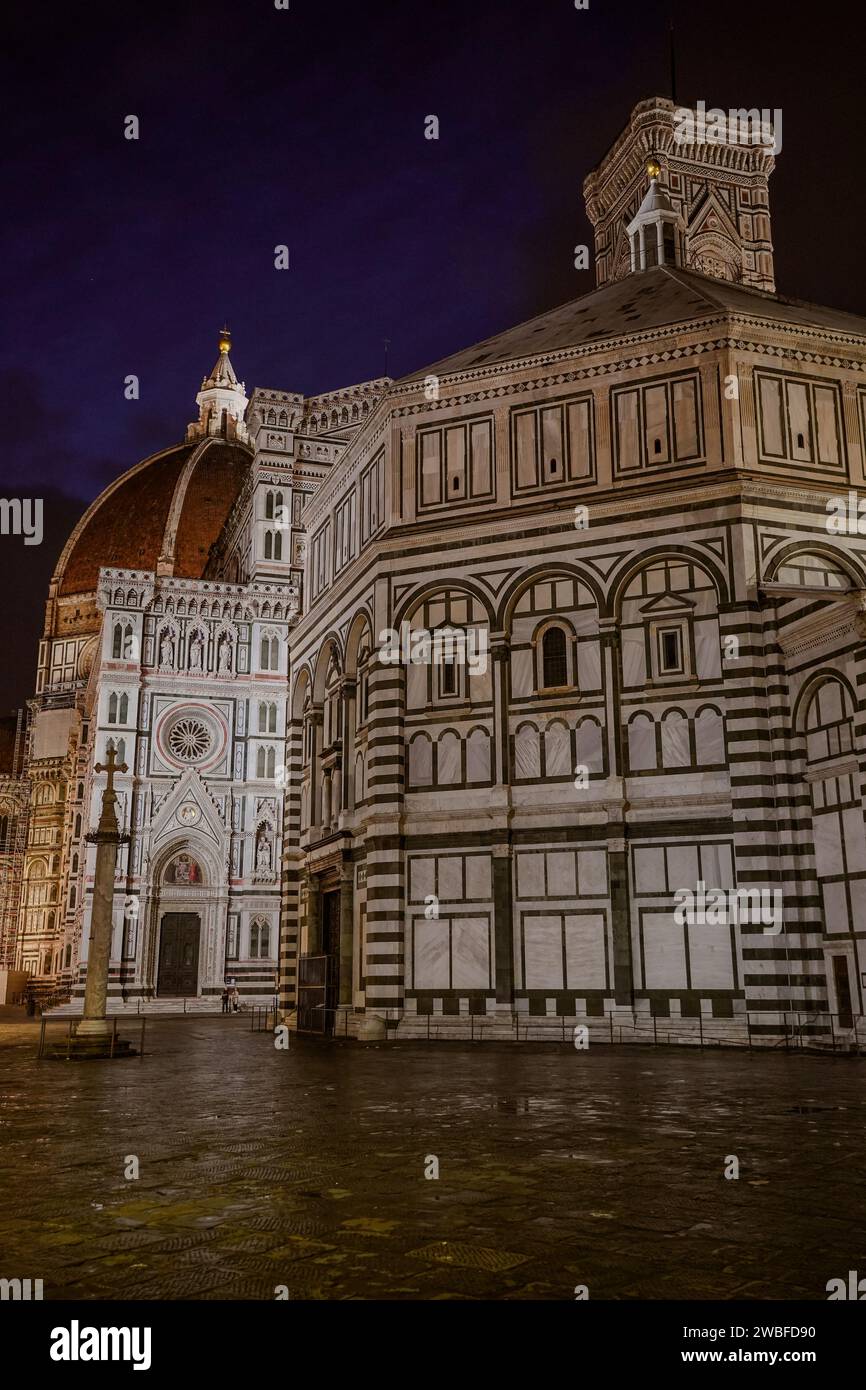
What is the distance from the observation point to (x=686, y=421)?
23.6 m

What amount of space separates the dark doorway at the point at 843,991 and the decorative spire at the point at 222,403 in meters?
87.8

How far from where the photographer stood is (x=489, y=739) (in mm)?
23844

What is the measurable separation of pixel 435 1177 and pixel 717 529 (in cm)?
1756

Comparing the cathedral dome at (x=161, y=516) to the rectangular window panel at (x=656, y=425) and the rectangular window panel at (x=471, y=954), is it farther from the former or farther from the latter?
the rectangular window panel at (x=471, y=954)

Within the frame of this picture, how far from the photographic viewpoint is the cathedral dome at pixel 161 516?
8250 cm

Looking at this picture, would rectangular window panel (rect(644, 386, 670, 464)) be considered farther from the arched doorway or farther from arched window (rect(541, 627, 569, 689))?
the arched doorway

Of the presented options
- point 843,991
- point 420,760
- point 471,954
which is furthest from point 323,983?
point 843,991

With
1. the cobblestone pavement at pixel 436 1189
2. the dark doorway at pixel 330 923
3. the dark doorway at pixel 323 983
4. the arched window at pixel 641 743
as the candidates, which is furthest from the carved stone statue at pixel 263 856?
the cobblestone pavement at pixel 436 1189

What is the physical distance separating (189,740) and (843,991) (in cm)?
3767

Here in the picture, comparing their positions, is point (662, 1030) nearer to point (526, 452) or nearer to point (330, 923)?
point (330, 923)

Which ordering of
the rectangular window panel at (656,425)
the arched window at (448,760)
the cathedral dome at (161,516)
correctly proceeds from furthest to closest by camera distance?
1. the cathedral dome at (161,516)
2. the arched window at (448,760)
3. the rectangular window panel at (656,425)

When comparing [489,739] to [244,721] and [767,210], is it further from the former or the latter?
[767,210]

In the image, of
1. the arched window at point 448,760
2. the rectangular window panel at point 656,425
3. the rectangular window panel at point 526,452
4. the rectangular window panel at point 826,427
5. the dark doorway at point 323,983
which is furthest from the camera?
the dark doorway at point 323,983

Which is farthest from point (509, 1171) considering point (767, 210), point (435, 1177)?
point (767, 210)
